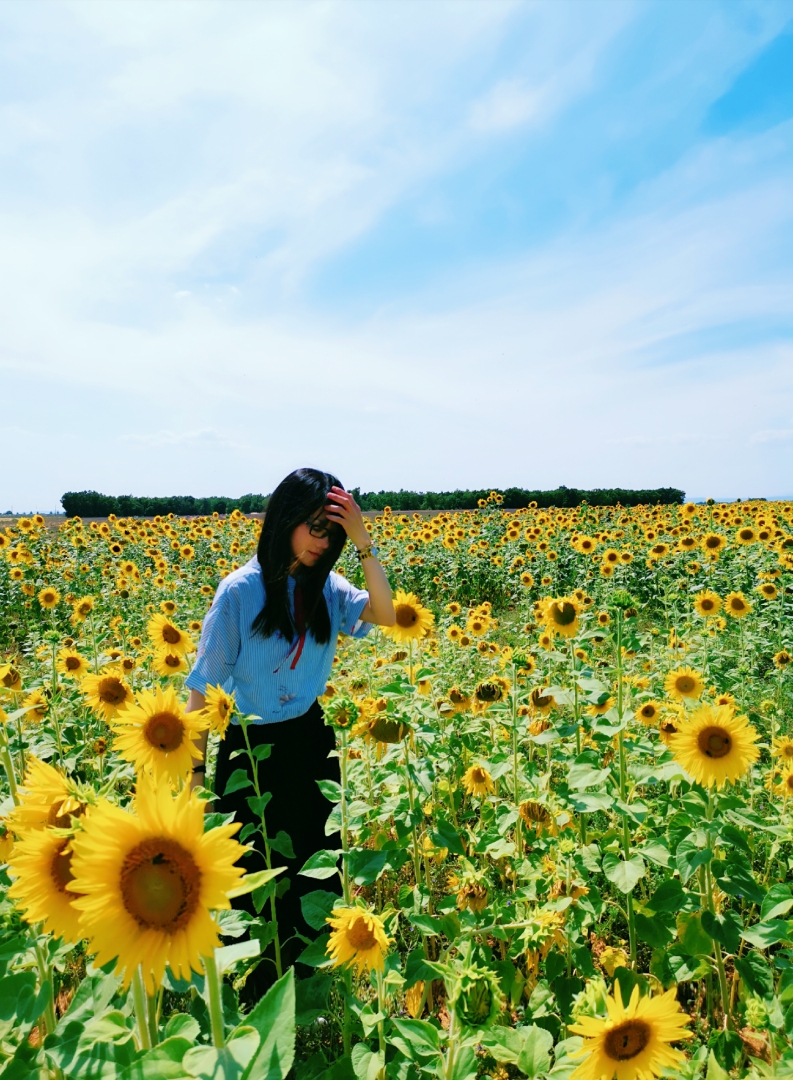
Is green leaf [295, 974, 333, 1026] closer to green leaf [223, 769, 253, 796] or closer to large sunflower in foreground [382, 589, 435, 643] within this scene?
green leaf [223, 769, 253, 796]

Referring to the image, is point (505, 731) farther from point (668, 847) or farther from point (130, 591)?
point (130, 591)

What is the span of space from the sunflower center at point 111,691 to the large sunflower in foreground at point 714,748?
2362 mm

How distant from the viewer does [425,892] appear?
248 cm

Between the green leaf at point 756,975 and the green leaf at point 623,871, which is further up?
the green leaf at point 623,871

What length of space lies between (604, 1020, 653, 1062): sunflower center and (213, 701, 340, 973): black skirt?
63.8 inches

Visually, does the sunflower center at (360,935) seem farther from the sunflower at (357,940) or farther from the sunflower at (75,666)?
the sunflower at (75,666)

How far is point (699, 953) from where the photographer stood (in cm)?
208

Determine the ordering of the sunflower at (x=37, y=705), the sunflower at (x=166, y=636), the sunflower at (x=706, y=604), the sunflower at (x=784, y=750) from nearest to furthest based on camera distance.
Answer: the sunflower at (x=784, y=750)
the sunflower at (x=37, y=705)
the sunflower at (x=166, y=636)
the sunflower at (x=706, y=604)

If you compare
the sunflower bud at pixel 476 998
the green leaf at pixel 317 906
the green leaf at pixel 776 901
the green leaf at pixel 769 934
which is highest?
the sunflower bud at pixel 476 998

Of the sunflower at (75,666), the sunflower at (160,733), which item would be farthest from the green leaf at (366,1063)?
the sunflower at (75,666)

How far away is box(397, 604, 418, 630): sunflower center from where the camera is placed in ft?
11.4

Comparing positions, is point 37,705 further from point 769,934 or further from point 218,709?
point 769,934

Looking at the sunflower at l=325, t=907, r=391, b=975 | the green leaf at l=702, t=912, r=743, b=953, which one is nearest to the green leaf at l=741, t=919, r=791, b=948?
the green leaf at l=702, t=912, r=743, b=953

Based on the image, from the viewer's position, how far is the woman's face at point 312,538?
276 centimetres
